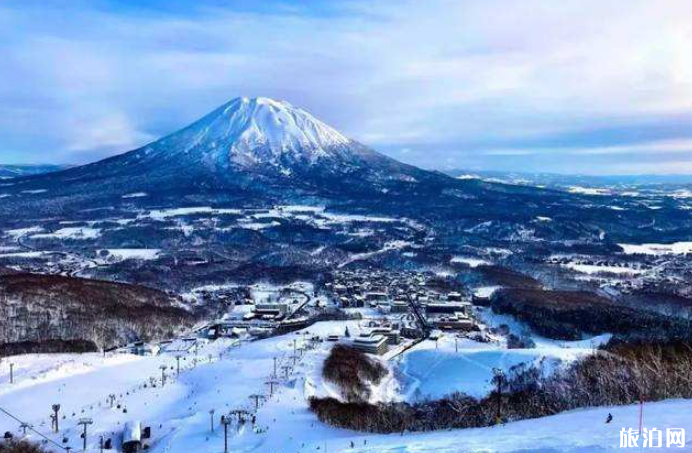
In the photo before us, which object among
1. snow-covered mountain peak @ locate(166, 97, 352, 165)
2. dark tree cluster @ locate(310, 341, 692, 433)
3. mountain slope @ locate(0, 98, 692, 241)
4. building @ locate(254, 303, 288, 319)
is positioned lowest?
building @ locate(254, 303, 288, 319)

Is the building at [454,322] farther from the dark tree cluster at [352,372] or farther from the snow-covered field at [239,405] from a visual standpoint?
the dark tree cluster at [352,372]

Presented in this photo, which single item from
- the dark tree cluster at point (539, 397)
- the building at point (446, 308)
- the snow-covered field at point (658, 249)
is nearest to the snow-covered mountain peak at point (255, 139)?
the snow-covered field at point (658, 249)

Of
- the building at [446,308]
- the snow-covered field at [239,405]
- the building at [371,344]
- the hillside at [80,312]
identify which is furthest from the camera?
the building at [446,308]

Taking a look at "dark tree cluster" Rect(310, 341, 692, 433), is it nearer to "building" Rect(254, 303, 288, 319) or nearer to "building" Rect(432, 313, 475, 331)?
"building" Rect(432, 313, 475, 331)

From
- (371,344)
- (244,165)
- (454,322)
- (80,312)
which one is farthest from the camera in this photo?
(244,165)

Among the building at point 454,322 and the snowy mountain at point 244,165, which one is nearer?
the building at point 454,322

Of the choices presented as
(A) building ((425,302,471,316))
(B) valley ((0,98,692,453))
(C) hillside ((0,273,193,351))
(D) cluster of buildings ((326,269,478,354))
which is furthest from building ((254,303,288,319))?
(A) building ((425,302,471,316))

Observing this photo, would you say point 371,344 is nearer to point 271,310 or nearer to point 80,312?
point 271,310

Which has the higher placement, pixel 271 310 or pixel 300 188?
pixel 300 188

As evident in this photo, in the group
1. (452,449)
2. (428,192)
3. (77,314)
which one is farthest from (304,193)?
(452,449)

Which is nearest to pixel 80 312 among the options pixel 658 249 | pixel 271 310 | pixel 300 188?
pixel 271 310

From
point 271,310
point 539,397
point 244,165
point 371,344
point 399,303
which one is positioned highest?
point 244,165

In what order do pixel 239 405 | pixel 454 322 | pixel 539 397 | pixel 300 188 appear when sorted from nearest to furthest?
pixel 539 397 < pixel 239 405 < pixel 454 322 < pixel 300 188
